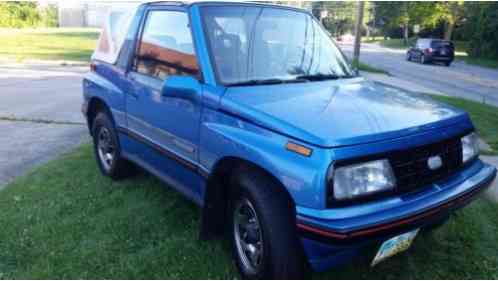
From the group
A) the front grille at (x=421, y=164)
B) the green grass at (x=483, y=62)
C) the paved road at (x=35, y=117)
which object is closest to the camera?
the front grille at (x=421, y=164)

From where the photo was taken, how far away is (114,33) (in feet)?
15.0

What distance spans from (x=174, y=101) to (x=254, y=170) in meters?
1.00

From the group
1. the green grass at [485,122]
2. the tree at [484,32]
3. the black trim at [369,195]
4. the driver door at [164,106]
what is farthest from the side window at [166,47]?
the tree at [484,32]

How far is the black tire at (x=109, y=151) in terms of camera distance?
464 cm

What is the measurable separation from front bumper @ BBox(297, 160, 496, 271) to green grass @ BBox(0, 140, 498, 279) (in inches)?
25.9

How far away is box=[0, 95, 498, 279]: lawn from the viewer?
3168 mm

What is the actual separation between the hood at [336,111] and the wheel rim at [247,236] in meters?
0.61

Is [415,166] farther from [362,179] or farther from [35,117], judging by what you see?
[35,117]

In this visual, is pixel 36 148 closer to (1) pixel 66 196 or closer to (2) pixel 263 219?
(1) pixel 66 196

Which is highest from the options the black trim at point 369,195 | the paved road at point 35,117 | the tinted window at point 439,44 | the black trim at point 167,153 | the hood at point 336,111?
the tinted window at point 439,44

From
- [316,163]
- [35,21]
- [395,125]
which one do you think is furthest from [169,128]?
[35,21]

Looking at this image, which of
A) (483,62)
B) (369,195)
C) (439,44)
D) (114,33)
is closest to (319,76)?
(369,195)

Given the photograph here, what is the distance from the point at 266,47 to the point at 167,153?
1.17m

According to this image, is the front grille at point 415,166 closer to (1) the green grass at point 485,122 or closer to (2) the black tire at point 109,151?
(2) the black tire at point 109,151
